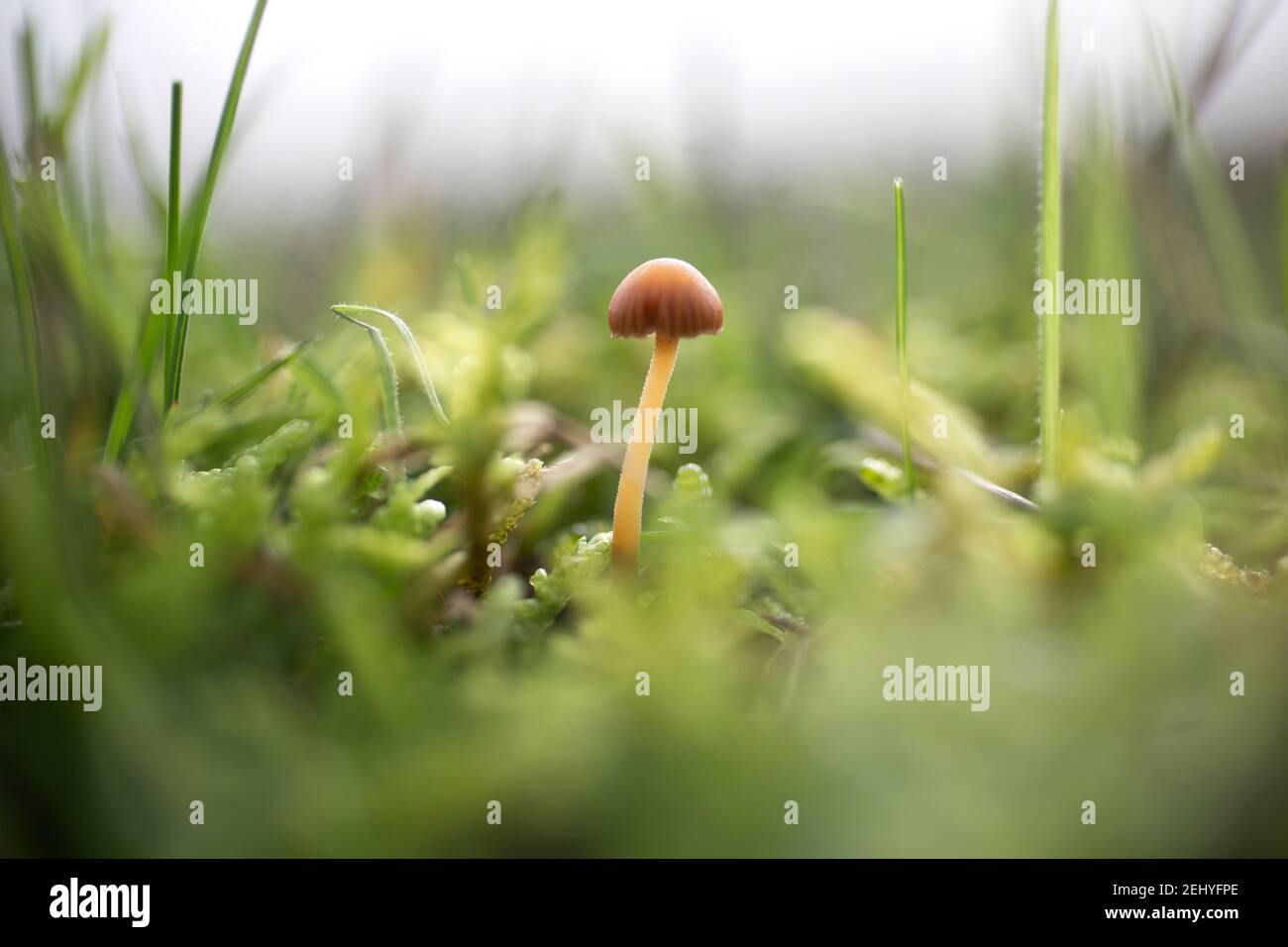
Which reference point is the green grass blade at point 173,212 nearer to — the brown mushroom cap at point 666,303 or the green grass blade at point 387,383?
A: the green grass blade at point 387,383

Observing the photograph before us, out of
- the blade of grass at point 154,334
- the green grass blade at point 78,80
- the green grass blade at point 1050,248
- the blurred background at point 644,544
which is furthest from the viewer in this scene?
the green grass blade at point 78,80

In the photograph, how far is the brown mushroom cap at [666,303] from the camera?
99 centimetres

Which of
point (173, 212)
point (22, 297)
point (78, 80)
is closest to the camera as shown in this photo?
point (22, 297)

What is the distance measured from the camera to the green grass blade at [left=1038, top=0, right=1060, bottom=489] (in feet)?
3.37

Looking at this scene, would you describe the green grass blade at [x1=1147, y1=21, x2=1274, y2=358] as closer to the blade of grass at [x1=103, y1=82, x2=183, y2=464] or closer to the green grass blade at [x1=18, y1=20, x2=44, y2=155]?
the blade of grass at [x1=103, y1=82, x2=183, y2=464]

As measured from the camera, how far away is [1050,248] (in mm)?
1058

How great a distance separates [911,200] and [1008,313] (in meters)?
0.76

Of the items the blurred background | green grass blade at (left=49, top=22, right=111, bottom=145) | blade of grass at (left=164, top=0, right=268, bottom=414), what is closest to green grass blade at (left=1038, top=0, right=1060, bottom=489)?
the blurred background

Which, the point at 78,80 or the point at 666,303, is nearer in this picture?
the point at 666,303

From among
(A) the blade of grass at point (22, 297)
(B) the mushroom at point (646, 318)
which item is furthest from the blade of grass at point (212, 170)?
(B) the mushroom at point (646, 318)

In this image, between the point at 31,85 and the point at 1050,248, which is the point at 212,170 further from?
the point at 1050,248

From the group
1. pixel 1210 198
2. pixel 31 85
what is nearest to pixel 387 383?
pixel 31 85

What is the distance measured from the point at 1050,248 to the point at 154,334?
1041 mm
